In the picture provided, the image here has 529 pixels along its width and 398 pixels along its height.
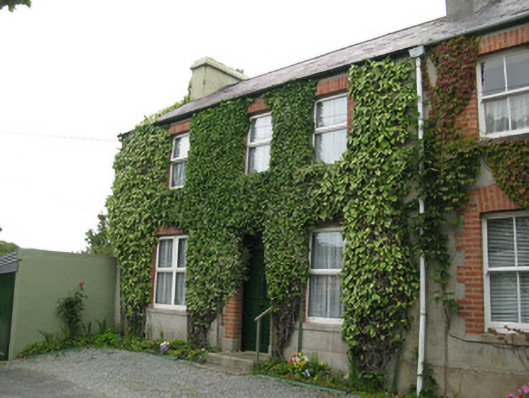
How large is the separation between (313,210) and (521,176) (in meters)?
3.69

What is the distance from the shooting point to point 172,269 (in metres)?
12.5

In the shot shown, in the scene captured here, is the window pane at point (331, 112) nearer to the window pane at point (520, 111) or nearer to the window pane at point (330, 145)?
the window pane at point (330, 145)

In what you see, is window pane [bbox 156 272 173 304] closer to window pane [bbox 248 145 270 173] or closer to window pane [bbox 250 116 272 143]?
window pane [bbox 248 145 270 173]

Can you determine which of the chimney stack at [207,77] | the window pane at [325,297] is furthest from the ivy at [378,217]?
the chimney stack at [207,77]

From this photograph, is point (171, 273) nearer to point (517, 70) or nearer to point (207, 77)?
point (207, 77)

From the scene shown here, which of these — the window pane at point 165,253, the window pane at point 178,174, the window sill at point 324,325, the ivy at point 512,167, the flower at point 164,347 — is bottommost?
the flower at point 164,347

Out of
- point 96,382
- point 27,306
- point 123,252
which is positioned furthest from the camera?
point 123,252

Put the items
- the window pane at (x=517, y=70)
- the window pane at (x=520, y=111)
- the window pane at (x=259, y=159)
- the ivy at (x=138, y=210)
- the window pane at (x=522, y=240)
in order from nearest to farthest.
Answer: the window pane at (x=522, y=240) → the window pane at (x=520, y=111) → the window pane at (x=517, y=70) → the window pane at (x=259, y=159) → the ivy at (x=138, y=210)

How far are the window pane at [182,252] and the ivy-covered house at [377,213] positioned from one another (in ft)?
0.13

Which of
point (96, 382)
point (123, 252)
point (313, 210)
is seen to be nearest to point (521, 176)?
point (313, 210)

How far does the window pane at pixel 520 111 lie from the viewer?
782cm

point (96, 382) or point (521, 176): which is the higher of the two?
point (521, 176)

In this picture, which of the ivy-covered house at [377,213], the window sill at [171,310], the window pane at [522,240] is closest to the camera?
the window pane at [522,240]

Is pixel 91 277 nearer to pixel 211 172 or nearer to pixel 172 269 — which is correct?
pixel 172 269
